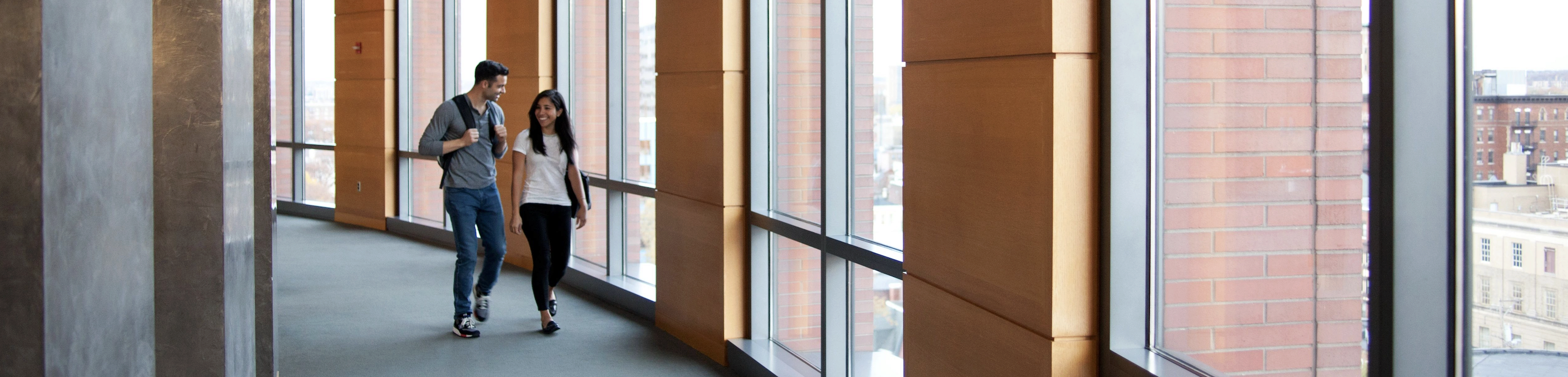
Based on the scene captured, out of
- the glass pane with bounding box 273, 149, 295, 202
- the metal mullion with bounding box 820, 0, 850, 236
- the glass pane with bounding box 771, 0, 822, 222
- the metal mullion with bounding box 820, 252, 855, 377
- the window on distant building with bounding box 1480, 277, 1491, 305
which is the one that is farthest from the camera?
the glass pane with bounding box 273, 149, 295, 202

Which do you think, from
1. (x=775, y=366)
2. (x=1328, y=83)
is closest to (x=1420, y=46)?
(x=1328, y=83)

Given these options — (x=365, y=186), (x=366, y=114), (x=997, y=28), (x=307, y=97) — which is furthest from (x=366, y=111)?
(x=997, y=28)

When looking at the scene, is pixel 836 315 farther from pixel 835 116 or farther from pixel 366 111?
pixel 366 111

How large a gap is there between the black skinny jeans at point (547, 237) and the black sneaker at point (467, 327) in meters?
0.38

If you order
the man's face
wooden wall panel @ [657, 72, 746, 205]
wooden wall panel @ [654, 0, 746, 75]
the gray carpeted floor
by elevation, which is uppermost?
wooden wall panel @ [654, 0, 746, 75]

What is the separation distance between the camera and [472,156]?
18.3ft

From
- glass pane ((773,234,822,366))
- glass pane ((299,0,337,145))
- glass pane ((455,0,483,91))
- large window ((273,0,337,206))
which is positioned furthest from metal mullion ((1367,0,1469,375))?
glass pane ((299,0,337,145))

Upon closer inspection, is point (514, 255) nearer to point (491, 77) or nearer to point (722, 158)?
point (491, 77)

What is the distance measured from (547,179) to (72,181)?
4377 mm

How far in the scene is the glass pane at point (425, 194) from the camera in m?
10.5

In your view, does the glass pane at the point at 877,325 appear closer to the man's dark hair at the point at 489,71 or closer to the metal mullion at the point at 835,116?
the metal mullion at the point at 835,116

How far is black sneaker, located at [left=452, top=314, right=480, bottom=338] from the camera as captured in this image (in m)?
5.94

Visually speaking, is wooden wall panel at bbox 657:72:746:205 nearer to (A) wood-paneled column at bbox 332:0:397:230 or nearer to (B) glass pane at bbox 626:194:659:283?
(B) glass pane at bbox 626:194:659:283

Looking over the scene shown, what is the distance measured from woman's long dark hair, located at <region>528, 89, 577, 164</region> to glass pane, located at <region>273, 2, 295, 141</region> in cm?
790
